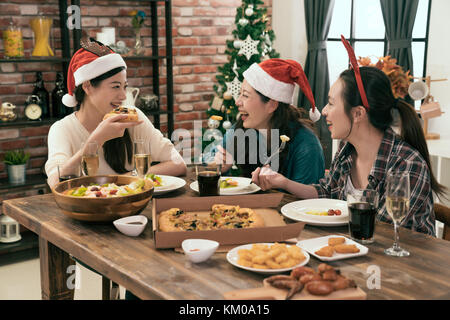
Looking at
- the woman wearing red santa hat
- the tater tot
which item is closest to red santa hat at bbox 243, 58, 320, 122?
the woman wearing red santa hat

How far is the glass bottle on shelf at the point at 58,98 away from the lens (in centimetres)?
390

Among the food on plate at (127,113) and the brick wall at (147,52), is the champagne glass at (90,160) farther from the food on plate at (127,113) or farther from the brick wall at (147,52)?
the brick wall at (147,52)

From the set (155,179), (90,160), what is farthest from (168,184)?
(90,160)

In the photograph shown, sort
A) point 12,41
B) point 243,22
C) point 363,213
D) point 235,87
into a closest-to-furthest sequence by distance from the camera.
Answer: point 363,213 → point 12,41 → point 243,22 → point 235,87

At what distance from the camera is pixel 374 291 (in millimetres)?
1268

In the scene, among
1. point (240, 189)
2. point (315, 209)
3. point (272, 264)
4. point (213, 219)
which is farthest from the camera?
point (240, 189)

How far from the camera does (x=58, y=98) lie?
392 centimetres

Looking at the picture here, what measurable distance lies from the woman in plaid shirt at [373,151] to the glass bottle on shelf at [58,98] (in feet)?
7.34

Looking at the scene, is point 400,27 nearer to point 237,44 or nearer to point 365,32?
point 365,32

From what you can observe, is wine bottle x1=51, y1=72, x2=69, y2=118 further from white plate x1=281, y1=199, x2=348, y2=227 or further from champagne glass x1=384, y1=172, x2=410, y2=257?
champagne glass x1=384, y1=172, x2=410, y2=257

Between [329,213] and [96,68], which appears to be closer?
[329,213]

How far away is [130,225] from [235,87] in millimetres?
3057
